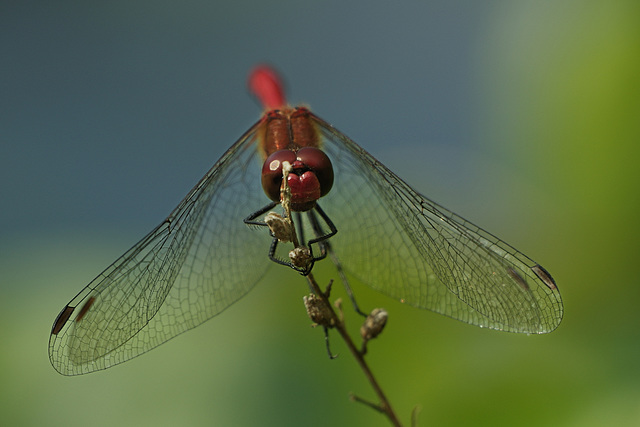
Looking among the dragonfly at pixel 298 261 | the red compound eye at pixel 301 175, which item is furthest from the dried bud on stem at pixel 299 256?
the red compound eye at pixel 301 175

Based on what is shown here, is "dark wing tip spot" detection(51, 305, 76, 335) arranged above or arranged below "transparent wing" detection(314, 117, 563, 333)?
above

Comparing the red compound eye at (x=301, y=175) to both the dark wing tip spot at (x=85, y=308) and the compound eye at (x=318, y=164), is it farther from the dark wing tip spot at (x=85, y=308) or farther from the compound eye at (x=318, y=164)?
the dark wing tip spot at (x=85, y=308)

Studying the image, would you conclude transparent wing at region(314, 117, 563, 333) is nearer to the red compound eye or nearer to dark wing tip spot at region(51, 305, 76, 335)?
the red compound eye

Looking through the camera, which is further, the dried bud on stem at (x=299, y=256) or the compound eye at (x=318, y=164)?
the compound eye at (x=318, y=164)

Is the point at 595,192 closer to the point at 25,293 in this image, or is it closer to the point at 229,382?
the point at 229,382

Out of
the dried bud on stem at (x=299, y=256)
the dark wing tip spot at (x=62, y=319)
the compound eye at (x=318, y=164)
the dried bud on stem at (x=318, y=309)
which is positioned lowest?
the dried bud on stem at (x=318, y=309)

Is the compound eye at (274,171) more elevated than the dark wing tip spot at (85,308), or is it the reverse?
the compound eye at (274,171)

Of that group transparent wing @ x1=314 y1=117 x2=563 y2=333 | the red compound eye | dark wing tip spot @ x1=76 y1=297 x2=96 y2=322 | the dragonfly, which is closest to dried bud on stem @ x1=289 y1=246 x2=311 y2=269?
the dragonfly
